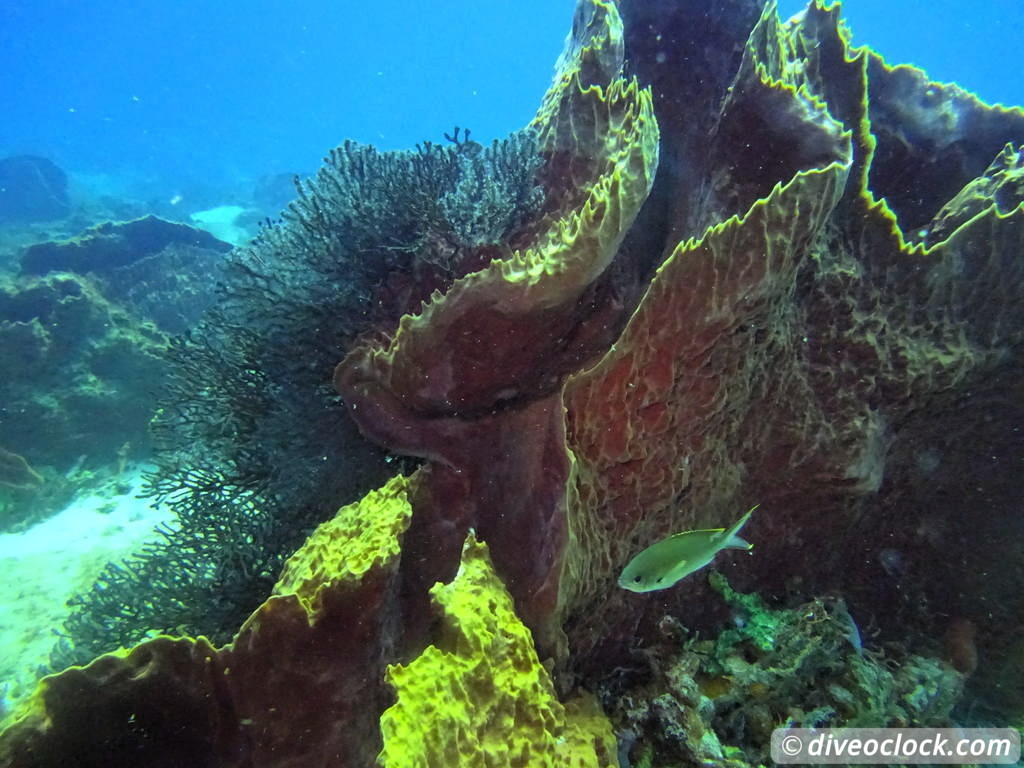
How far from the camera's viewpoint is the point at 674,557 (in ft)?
7.84

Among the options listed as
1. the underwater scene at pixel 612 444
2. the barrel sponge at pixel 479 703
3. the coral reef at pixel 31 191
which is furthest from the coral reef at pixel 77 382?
the coral reef at pixel 31 191

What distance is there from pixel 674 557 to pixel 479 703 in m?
0.98

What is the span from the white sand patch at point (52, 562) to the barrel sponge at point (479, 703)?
6.36m

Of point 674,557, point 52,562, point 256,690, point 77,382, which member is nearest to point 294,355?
point 256,690

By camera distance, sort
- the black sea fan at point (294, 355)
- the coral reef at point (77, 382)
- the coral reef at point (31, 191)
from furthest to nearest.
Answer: the coral reef at point (31, 191) → the coral reef at point (77, 382) → the black sea fan at point (294, 355)

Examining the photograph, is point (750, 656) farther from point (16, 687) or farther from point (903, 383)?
point (16, 687)

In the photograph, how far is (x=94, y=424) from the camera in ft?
36.1

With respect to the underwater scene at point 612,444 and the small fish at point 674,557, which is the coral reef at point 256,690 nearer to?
the underwater scene at point 612,444

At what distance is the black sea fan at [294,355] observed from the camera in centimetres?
349
